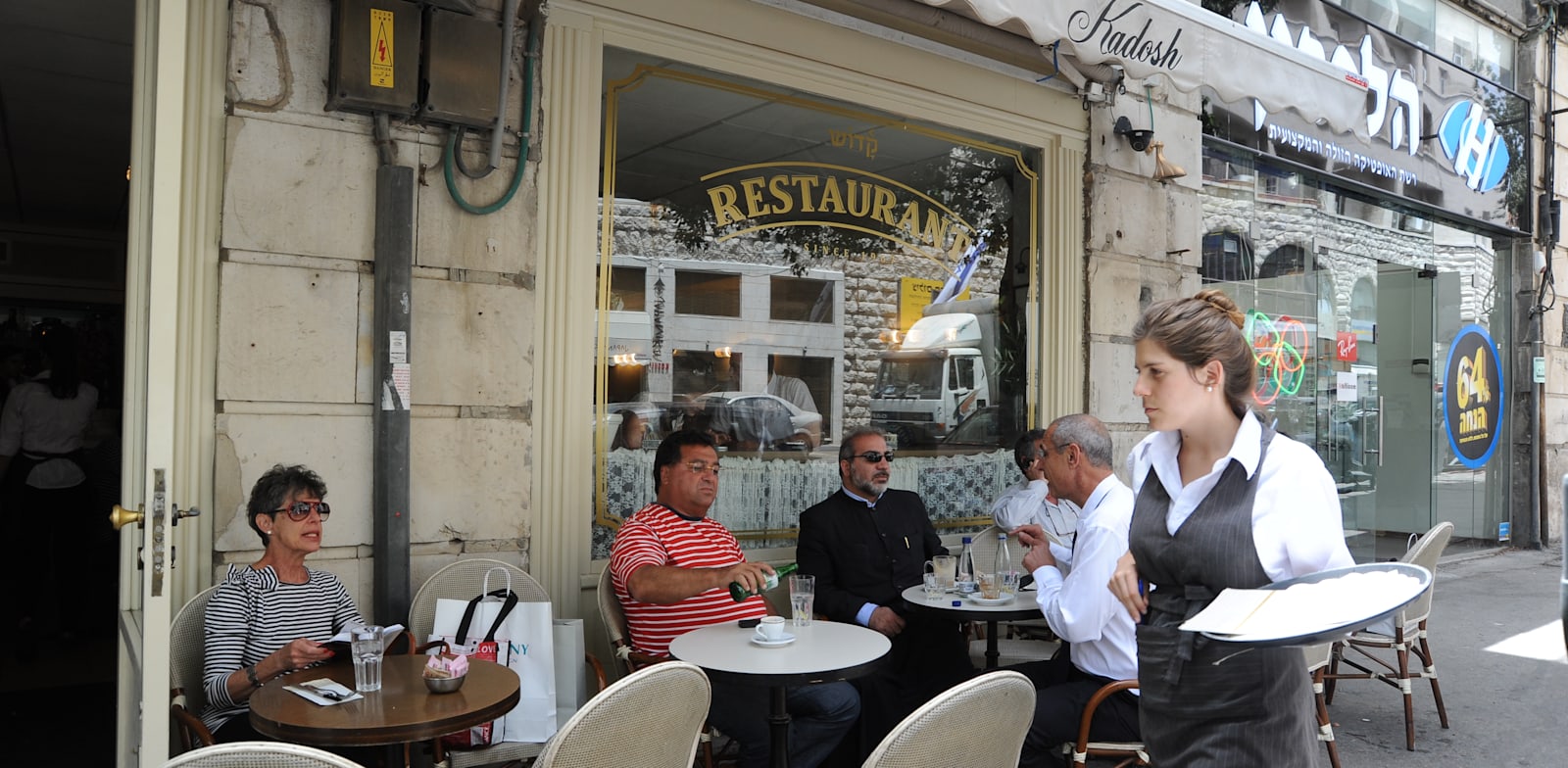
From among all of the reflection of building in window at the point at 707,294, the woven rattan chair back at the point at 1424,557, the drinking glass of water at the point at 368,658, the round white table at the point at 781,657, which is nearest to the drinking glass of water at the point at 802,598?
the round white table at the point at 781,657

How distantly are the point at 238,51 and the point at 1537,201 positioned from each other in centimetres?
1176

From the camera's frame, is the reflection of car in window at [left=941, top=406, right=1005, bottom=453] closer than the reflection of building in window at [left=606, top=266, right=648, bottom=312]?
No

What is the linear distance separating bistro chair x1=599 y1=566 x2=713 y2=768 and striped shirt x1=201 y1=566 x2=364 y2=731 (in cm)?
86

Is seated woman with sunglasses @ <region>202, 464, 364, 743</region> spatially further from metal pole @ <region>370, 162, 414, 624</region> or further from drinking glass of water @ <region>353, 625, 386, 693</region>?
metal pole @ <region>370, 162, 414, 624</region>

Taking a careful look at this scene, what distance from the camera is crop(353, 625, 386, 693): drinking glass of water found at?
268 cm

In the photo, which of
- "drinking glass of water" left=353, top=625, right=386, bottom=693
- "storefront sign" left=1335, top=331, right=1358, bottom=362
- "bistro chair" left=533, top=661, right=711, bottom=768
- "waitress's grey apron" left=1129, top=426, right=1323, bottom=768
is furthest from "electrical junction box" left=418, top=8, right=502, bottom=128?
"storefront sign" left=1335, top=331, right=1358, bottom=362

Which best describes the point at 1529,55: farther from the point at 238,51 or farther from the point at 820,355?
→ the point at 238,51

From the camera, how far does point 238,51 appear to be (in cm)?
347

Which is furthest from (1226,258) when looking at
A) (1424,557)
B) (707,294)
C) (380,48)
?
(380,48)

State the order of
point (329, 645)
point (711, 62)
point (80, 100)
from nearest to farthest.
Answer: point (329, 645) → point (711, 62) → point (80, 100)

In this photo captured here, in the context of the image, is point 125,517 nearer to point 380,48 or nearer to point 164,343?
point 164,343

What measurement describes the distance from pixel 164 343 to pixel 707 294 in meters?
2.69

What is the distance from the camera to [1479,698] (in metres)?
5.35

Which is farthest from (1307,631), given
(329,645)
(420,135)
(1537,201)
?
(1537,201)
